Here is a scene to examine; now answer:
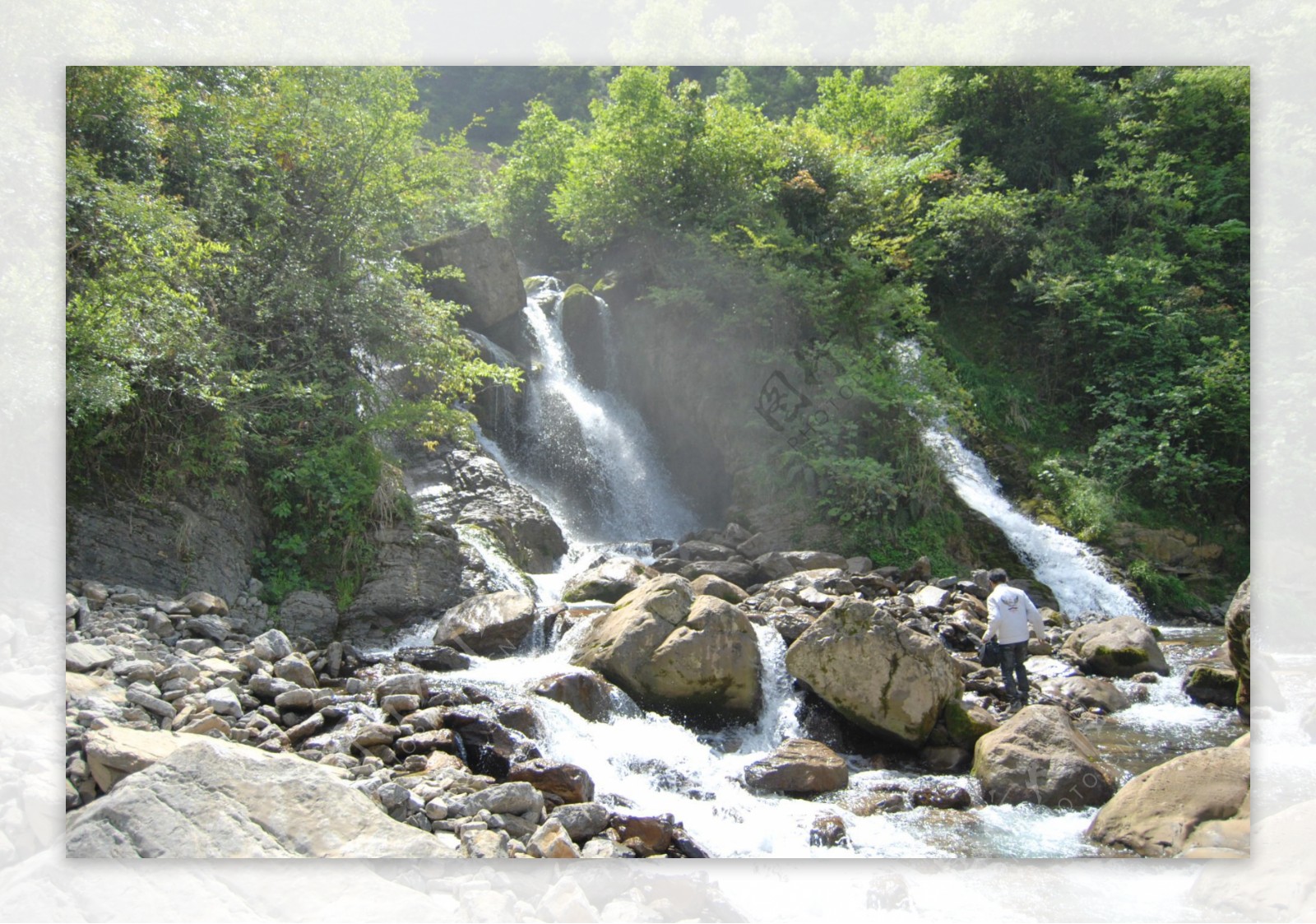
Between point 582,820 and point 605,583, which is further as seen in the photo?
point 605,583

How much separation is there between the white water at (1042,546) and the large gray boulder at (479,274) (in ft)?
19.1

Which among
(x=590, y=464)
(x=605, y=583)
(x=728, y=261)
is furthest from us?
(x=728, y=261)

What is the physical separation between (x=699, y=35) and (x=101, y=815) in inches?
228

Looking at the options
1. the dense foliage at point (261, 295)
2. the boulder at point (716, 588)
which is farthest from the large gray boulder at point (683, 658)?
the dense foliage at point (261, 295)

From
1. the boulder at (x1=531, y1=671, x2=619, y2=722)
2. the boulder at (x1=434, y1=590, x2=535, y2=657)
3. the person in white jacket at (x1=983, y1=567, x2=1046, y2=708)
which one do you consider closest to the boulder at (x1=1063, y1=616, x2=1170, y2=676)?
the person in white jacket at (x1=983, y1=567, x2=1046, y2=708)

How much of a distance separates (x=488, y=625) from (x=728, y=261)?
6.51m

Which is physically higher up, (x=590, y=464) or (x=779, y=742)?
(x=590, y=464)

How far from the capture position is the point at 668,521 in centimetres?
1099

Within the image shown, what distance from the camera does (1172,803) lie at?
426 cm

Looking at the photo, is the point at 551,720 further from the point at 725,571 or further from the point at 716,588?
the point at 725,571

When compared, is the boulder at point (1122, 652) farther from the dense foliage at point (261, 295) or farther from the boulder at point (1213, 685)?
the dense foliage at point (261, 295)

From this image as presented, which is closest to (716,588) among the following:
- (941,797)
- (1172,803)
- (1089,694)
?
(941,797)

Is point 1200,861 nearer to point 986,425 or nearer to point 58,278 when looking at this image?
point 58,278

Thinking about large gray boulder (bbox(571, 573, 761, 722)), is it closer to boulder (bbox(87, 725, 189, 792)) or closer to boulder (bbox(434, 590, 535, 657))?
boulder (bbox(434, 590, 535, 657))
